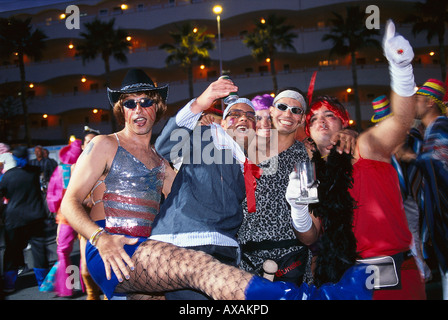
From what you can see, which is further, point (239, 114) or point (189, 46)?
point (189, 46)

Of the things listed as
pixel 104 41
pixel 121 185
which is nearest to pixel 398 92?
pixel 121 185

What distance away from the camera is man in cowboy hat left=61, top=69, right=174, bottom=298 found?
2225 millimetres

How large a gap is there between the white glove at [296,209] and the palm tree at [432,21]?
3012 cm

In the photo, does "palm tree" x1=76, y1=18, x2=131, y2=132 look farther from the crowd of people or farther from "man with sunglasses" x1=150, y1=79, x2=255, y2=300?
"man with sunglasses" x1=150, y1=79, x2=255, y2=300

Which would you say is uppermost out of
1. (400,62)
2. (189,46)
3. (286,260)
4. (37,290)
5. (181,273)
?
(189,46)

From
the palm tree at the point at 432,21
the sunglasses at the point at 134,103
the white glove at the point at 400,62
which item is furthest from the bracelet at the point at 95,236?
the palm tree at the point at 432,21

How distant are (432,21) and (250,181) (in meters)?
31.4

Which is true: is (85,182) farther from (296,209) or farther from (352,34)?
(352,34)

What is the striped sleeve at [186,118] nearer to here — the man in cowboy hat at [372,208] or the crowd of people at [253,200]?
the crowd of people at [253,200]

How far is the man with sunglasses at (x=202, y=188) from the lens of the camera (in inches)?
87.5

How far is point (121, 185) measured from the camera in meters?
2.61

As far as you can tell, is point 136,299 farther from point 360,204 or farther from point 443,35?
point 443,35

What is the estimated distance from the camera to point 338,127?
2.88 m

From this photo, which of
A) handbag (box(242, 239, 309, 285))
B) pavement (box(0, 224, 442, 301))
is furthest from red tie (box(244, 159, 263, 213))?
pavement (box(0, 224, 442, 301))
